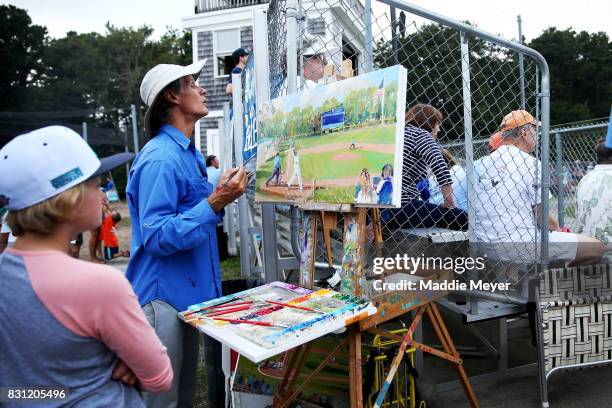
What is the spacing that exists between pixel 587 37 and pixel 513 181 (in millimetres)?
36081

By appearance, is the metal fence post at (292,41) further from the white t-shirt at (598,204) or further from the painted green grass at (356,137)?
the white t-shirt at (598,204)

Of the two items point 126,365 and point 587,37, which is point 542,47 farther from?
point 126,365

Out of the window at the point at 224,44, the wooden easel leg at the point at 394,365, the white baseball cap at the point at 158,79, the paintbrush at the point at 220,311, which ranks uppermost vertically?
the window at the point at 224,44

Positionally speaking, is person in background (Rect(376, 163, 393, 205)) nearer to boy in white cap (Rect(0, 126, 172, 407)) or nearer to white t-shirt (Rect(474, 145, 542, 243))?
boy in white cap (Rect(0, 126, 172, 407))

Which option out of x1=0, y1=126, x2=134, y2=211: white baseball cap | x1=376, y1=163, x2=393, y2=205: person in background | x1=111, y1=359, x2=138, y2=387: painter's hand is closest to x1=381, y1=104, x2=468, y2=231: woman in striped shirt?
x1=376, y1=163, x2=393, y2=205: person in background

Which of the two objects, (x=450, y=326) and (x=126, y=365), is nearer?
(x=126, y=365)

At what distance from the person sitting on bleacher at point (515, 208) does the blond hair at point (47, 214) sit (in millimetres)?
2406

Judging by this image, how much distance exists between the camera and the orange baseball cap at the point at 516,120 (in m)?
3.30

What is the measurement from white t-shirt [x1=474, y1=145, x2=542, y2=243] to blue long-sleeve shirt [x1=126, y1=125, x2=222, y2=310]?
1814mm

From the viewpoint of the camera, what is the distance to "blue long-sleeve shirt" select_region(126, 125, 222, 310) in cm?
208

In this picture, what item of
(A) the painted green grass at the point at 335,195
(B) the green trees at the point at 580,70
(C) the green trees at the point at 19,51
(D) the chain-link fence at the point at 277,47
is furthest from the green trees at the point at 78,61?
(A) the painted green grass at the point at 335,195

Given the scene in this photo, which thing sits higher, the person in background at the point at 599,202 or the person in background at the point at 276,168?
the person in background at the point at 276,168

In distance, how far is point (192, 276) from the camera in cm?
227

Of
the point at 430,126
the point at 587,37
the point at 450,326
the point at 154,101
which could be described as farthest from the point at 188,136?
the point at 587,37
